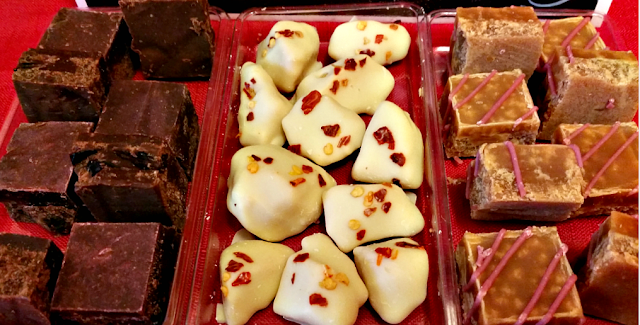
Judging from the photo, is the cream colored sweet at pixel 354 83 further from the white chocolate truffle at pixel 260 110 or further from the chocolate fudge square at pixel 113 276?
the chocolate fudge square at pixel 113 276

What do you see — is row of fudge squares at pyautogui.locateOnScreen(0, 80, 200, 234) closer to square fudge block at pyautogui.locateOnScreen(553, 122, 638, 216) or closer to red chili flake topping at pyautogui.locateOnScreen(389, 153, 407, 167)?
red chili flake topping at pyautogui.locateOnScreen(389, 153, 407, 167)

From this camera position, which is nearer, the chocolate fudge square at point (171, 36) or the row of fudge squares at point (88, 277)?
the row of fudge squares at point (88, 277)

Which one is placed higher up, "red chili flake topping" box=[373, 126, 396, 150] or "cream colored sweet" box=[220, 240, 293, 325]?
"red chili flake topping" box=[373, 126, 396, 150]

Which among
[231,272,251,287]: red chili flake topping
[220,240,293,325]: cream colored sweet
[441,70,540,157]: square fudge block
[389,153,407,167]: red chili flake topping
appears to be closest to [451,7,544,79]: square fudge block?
[441,70,540,157]: square fudge block

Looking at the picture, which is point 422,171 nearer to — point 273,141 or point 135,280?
point 273,141

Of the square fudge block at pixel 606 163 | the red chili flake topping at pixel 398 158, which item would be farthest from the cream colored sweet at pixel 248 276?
the square fudge block at pixel 606 163

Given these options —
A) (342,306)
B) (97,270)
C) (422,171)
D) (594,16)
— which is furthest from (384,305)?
(594,16)

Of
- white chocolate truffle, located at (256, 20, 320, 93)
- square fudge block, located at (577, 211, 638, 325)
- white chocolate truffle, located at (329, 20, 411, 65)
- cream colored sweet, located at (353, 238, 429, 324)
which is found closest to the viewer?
square fudge block, located at (577, 211, 638, 325)
